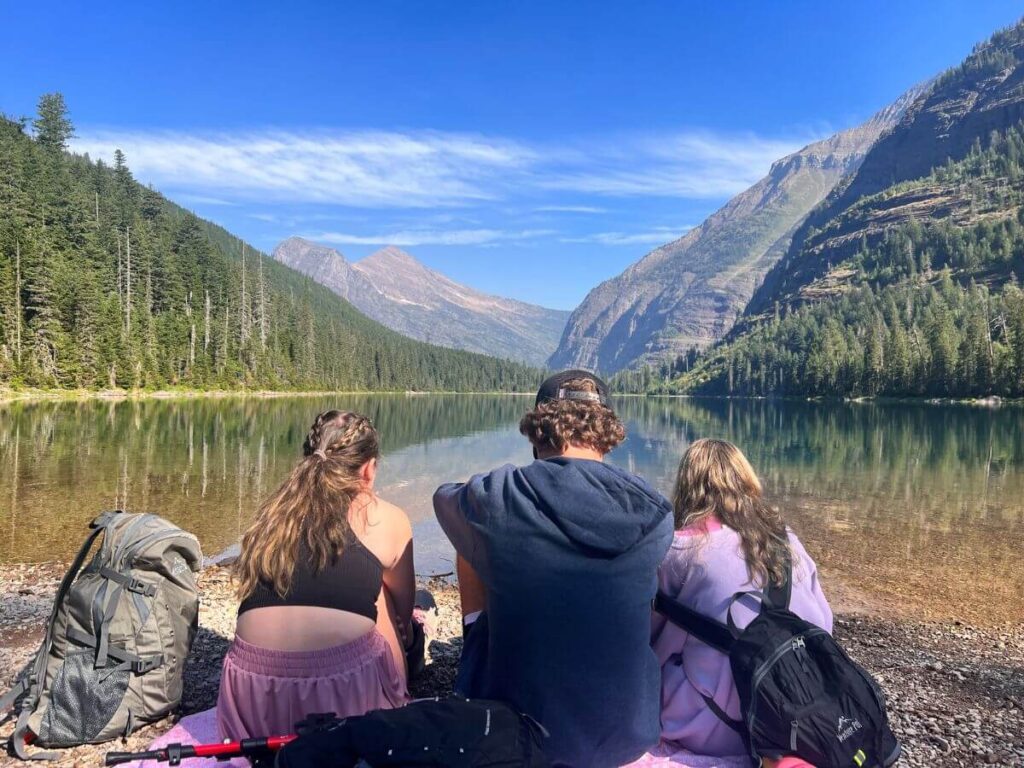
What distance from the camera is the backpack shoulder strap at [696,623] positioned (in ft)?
11.0

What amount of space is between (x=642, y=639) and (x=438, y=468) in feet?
88.0

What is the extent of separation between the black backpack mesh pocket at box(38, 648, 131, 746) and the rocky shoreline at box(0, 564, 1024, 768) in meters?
0.13

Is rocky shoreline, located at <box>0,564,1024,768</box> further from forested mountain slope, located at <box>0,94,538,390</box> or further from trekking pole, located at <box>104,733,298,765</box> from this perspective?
forested mountain slope, located at <box>0,94,538,390</box>

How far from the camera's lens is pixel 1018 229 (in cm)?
13988

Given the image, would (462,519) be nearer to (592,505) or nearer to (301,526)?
(592,505)

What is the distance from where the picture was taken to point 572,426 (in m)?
3.21

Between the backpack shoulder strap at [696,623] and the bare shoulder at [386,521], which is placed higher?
the bare shoulder at [386,521]

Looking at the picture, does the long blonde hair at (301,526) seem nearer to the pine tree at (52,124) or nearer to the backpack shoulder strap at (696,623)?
the backpack shoulder strap at (696,623)

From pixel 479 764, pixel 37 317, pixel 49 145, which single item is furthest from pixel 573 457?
pixel 49 145

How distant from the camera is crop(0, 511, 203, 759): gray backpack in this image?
4.10 m

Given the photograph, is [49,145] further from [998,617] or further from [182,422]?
[998,617]

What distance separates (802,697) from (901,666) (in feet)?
16.3

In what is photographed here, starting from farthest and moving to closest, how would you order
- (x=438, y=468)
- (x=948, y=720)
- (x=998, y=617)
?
(x=438, y=468), (x=998, y=617), (x=948, y=720)

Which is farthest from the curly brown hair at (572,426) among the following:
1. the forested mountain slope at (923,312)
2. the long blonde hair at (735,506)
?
the forested mountain slope at (923,312)
